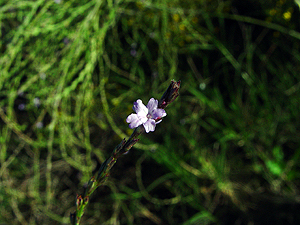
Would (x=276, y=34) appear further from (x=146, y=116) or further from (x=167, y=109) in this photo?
(x=146, y=116)

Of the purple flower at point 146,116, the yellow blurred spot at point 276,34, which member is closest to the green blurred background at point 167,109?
the yellow blurred spot at point 276,34

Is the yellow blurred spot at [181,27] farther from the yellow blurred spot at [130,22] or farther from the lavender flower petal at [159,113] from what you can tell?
the lavender flower petal at [159,113]

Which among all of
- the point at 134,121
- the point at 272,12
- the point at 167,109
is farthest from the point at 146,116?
the point at 272,12

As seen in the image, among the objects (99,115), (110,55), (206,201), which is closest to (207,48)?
(110,55)

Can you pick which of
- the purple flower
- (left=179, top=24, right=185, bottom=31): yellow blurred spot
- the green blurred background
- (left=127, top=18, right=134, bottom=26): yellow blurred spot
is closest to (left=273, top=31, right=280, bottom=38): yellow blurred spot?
the green blurred background

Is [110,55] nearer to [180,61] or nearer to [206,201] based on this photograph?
[180,61]

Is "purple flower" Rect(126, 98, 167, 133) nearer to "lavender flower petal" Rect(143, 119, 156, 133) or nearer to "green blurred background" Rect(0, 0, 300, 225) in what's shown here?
"lavender flower petal" Rect(143, 119, 156, 133)
